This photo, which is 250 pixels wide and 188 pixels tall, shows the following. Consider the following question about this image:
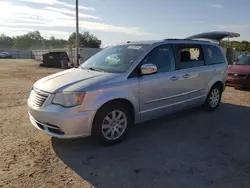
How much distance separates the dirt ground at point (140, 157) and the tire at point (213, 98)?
87 cm

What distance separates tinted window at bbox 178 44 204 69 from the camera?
545cm

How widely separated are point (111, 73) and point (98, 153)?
1.37 m

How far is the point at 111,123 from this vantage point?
4234mm

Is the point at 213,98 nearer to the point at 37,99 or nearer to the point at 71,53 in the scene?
the point at 37,99

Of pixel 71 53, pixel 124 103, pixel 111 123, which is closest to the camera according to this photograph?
pixel 111 123

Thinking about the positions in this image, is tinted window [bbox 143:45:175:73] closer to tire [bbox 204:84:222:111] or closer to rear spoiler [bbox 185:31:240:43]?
tire [bbox 204:84:222:111]

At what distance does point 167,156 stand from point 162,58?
2024mm

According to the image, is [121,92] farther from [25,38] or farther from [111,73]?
[25,38]

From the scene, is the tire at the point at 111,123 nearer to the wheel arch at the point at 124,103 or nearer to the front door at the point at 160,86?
the wheel arch at the point at 124,103

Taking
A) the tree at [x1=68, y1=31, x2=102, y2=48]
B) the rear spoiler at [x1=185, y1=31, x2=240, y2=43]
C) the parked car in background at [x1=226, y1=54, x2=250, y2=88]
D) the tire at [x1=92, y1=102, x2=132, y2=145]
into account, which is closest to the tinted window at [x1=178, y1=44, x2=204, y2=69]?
the tire at [x1=92, y1=102, x2=132, y2=145]

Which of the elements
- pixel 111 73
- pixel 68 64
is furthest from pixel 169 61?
pixel 68 64

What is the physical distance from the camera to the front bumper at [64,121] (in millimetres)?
3764

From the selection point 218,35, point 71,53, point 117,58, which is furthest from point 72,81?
point 71,53

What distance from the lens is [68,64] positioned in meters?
23.5
